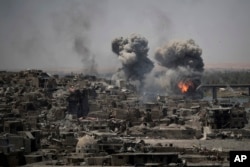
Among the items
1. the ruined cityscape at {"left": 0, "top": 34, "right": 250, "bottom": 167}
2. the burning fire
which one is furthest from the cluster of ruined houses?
the burning fire

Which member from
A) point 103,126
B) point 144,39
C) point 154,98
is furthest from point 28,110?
point 144,39

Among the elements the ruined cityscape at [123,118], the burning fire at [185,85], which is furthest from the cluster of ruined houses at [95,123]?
the burning fire at [185,85]

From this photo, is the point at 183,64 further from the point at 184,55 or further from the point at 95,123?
the point at 95,123

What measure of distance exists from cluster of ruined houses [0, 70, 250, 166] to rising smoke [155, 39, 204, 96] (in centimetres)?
465

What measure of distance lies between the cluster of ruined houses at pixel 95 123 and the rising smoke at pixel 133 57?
2598 mm

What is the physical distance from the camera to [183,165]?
34.6 meters

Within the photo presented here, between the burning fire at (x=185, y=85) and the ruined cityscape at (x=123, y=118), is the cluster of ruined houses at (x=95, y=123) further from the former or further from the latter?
the burning fire at (x=185, y=85)

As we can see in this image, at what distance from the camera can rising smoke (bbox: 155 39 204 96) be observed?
83.4 meters

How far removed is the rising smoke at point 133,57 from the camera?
8725 centimetres

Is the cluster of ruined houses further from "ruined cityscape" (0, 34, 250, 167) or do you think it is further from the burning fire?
the burning fire

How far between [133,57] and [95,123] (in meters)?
32.2

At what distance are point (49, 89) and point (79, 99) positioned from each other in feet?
27.5

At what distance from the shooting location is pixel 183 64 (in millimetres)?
84312

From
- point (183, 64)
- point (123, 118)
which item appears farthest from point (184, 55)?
point (123, 118)
